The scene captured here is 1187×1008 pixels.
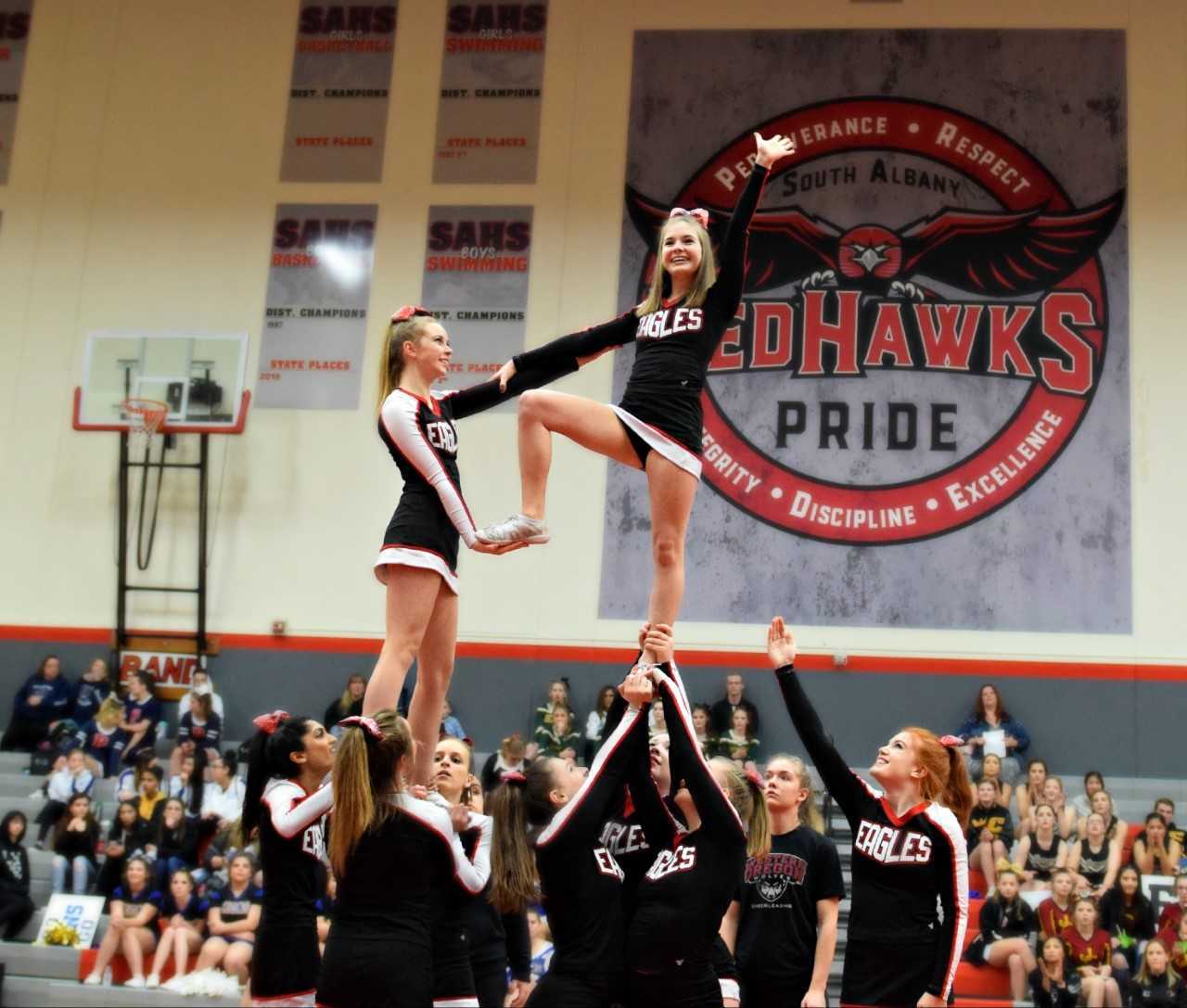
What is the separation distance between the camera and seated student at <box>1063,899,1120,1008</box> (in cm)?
867

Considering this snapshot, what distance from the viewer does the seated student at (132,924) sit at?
32.4 ft

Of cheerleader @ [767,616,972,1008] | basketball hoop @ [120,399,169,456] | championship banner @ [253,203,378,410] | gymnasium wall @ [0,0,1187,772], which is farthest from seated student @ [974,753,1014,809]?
basketball hoop @ [120,399,169,456]

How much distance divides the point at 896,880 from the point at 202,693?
9538 millimetres

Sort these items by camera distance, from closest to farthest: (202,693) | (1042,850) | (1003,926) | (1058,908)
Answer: (1058,908), (1003,926), (1042,850), (202,693)

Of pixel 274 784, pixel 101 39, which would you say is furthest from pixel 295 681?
pixel 274 784

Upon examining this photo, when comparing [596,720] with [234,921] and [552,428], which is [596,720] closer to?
[234,921]

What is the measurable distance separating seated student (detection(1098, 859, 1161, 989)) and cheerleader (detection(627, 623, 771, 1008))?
628 centimetres

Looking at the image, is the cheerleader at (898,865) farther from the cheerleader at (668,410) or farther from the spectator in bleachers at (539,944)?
the spectator in bleachers at (539,944)

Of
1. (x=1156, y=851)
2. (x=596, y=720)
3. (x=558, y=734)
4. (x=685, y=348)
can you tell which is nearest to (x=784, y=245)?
(x=596, y=720)

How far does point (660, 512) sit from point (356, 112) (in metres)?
10.9

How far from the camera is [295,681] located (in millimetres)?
13516

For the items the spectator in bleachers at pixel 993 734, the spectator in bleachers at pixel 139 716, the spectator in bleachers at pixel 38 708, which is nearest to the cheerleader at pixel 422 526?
the spectator in bleachers at pixel 993 734

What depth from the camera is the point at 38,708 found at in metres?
13.3

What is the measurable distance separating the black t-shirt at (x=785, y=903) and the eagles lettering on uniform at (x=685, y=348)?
1499 mm
